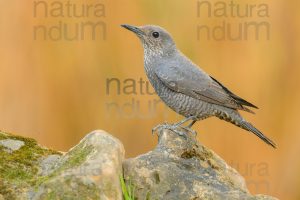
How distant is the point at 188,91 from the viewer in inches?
261

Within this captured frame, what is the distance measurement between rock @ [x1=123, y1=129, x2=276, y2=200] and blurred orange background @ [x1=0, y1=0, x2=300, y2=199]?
2.48 meters

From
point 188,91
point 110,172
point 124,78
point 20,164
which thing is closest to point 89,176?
point 110,172

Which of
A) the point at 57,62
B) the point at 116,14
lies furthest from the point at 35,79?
the point at 116,14

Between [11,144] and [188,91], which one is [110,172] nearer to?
[11,144]

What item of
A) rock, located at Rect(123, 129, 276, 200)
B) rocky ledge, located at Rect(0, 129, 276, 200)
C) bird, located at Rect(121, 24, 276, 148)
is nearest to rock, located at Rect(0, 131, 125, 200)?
rocky ledge, located at Rect(0, 129, 276, 200)

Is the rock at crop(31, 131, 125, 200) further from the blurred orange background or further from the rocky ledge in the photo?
the blurred orange background

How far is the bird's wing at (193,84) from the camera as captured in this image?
6590 millimetres

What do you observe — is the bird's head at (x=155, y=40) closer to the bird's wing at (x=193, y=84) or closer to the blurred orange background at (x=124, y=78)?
the bird's wing at (x=193, y=84)

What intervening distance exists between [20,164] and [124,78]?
3.03m

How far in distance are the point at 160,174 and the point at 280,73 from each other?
3.68 m

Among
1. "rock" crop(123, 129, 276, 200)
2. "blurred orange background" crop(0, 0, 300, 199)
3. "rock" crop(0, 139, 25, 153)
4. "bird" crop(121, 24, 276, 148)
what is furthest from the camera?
"blurred orange background" crop(0, 0, 300, 199)

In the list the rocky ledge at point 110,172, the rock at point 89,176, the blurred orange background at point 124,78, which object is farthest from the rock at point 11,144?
the blurred orange background at point 124,78

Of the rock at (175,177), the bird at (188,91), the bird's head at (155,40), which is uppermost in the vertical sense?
the bird's head at (155,40)

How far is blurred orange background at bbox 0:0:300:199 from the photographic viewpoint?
8.11m
